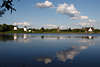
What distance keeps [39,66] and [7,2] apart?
6.17 m

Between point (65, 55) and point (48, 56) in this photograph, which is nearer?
point (48, 56)

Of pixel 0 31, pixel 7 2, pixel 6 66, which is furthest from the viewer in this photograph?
pixel 0 31

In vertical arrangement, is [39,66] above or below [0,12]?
below

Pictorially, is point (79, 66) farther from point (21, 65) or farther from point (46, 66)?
point (21, 65)

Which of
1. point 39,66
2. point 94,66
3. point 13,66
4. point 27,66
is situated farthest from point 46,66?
point 94,66

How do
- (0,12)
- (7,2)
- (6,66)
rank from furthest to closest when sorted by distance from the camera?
(6,66) → (0,12) → (7,2)

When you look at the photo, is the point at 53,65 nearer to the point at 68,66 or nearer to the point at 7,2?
the point at 68,66

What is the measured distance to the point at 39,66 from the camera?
11.2 meters

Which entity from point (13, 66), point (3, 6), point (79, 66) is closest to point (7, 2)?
point (3, 6)

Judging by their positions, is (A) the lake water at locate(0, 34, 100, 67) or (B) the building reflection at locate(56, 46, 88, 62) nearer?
(A) the lake water at locate(0, 34, 100, 67)

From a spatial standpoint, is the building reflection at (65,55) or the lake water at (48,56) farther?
the building reflection at (65,55)

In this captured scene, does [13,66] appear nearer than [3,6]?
No

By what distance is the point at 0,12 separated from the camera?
8938 mm

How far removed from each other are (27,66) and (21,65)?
68 cm
